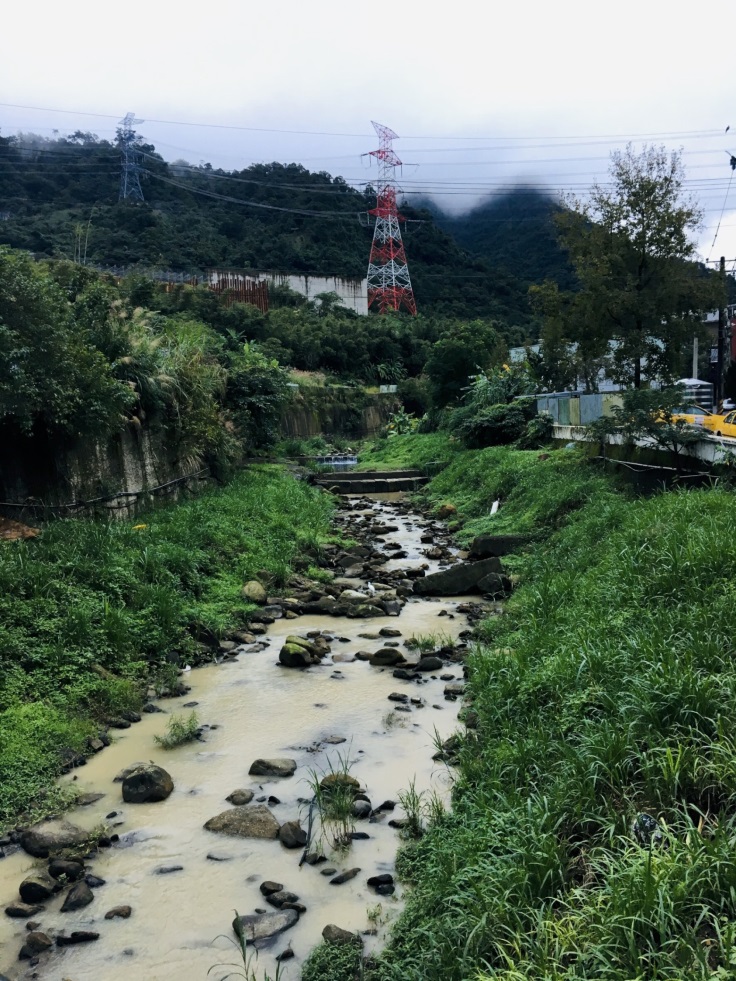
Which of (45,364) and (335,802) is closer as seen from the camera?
(335,802)

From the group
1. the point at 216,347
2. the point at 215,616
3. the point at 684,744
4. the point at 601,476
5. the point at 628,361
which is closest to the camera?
the point at 684,744

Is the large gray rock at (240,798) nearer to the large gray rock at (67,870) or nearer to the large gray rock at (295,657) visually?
the large gray rock at (67,870)

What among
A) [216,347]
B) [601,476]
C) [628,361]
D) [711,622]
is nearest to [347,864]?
[711,622]

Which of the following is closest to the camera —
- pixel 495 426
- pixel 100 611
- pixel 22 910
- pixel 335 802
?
pixel 22 910

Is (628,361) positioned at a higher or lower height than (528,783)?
higher

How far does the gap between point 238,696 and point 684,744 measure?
5041 millimetres

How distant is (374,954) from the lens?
4004 millimetres

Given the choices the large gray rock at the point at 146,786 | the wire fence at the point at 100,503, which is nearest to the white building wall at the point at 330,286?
the wire fence at the point at 100,503

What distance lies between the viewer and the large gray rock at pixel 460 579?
1202cm

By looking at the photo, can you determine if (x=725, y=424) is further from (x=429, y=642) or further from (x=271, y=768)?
(x=271, y=768)

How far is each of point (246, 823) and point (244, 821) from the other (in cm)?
2

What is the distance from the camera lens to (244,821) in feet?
17.7

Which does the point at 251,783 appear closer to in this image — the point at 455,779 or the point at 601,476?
the point at 455,779

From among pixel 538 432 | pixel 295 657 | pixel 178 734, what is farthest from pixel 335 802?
pixel 538 432
